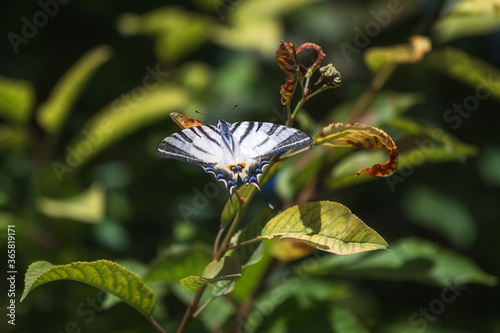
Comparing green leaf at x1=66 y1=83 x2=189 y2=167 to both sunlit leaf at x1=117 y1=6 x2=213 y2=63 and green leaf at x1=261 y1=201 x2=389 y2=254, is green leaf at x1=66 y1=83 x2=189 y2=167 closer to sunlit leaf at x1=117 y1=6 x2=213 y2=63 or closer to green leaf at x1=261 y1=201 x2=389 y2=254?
sunlit leaf at x1=117 y1=6 x2=213 y2=63

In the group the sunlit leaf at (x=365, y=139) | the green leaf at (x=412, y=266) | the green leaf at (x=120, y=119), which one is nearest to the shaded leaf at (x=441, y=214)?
the green leaf at (x=412, y=266)

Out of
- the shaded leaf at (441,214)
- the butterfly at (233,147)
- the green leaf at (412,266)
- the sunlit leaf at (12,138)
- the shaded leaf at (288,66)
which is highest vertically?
the shaded leaf at (288,66)

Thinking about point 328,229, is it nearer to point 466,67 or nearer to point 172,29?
point 466,67

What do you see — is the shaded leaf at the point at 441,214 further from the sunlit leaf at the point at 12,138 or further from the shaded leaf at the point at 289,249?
the sunlit leaf at the point at 12,138

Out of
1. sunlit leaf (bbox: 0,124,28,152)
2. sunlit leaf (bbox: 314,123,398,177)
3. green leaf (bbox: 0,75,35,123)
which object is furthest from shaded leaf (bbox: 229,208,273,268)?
sunlit leaf (bbox: 0,124,28,152)

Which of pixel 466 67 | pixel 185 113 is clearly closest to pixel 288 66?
pixel 466 67

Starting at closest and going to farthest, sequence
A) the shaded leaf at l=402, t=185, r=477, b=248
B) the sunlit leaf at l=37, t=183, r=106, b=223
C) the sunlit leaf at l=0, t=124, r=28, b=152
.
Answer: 1. the sunlit leaf at l=37, t=183, r=106, b=223
2. the sunlit leaf at l=0, t=124, r=28, b=152
3. the shaded leaf at l=402, t=185, r=477, b=248
